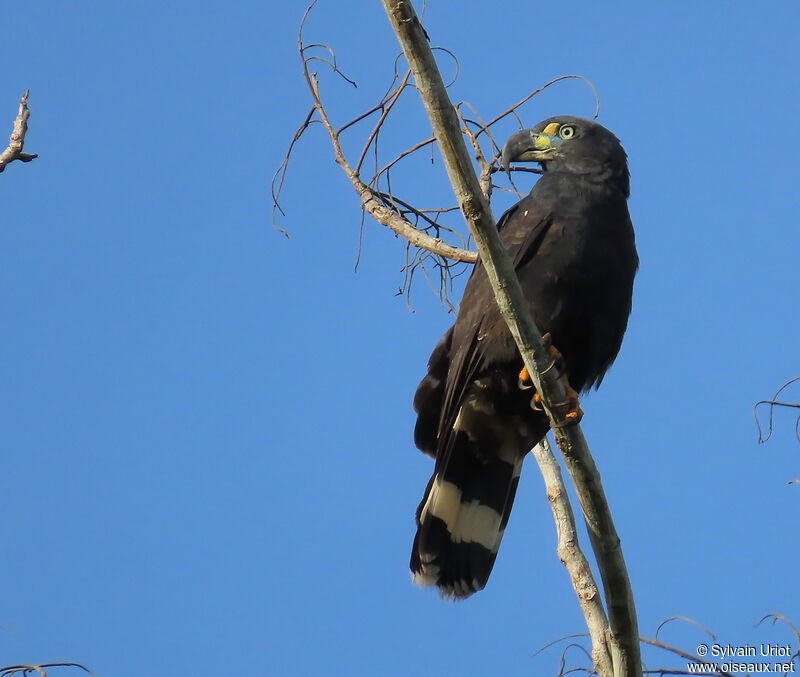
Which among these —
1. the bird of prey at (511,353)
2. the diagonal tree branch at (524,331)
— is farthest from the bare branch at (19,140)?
the bird of prey at (511,353)

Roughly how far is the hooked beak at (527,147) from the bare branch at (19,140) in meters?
2.53

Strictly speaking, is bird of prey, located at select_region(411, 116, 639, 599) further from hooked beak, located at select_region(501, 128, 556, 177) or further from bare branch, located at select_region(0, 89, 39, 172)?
bare branch, located at select_region(0, 89, 39, 172)

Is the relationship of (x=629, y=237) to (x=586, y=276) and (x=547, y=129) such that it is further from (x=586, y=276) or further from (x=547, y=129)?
(x=547, y=129)

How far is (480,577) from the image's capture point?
4699mm

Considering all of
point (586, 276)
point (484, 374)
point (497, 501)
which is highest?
point (586, 276)

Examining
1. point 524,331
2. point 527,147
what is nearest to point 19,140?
point 524,331

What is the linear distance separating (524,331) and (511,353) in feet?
3.19

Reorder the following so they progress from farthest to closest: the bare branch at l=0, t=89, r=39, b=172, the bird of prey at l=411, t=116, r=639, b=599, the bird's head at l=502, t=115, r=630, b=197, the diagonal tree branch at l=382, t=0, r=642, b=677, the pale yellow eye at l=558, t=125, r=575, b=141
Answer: the pale yellow eye at l=558, t=125, r=575, b=141
the bird's head at l=502, t=115, r=630, b=197
the bird of prey at l=411, t=116, r=639, b=599
the bare branch at l=0, t=89, r=39, b=172
the diagonal tree branch at l=382, t=0, r=642, b=677

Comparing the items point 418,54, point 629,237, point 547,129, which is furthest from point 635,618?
point 547,129

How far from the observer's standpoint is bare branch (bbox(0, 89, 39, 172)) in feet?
11.3

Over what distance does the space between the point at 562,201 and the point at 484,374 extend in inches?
37.2

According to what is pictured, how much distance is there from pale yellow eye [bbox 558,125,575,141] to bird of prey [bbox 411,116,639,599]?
0.46ft

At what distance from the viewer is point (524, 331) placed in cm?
345

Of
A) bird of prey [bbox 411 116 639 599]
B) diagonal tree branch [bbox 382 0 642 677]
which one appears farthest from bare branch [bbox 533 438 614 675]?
bird of prey [bbox 411 116 639 599]
